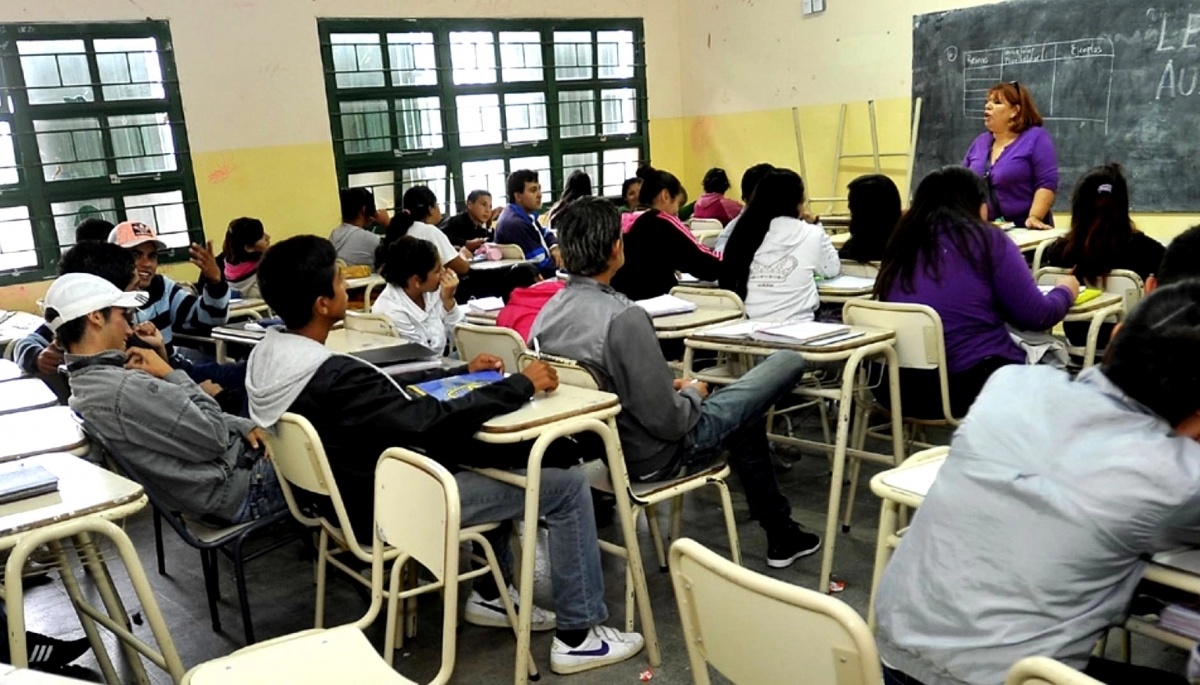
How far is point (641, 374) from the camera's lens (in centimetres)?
228

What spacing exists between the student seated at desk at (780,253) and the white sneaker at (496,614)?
4.47 feet

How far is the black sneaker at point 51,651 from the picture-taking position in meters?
2.27

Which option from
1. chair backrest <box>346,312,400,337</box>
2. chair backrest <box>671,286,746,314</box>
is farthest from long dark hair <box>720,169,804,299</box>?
chair backrest <box>346,312,400,337</box>

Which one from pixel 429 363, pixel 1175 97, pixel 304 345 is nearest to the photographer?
pixel 304 345

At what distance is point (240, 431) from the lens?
7.76 feet

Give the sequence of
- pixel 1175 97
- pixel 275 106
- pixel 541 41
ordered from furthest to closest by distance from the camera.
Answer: pixel 541 41 → pixel 275 106 → pixel 1175 97

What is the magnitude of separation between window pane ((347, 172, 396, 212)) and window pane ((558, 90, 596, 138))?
1.59 metres

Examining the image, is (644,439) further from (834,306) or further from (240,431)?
(834,306)

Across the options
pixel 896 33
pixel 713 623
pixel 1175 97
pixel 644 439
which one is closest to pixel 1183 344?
pixel 713 623

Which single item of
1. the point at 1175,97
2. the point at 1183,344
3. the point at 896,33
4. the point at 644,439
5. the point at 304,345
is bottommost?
the point at 644,439

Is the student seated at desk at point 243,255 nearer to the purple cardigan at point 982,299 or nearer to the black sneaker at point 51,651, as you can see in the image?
the black sneaker at point 51,651

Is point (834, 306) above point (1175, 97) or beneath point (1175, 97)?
beneath

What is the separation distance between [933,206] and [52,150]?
5.40 metres

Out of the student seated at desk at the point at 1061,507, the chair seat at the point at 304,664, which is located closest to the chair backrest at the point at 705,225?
the chair seat at the point at 304,664
